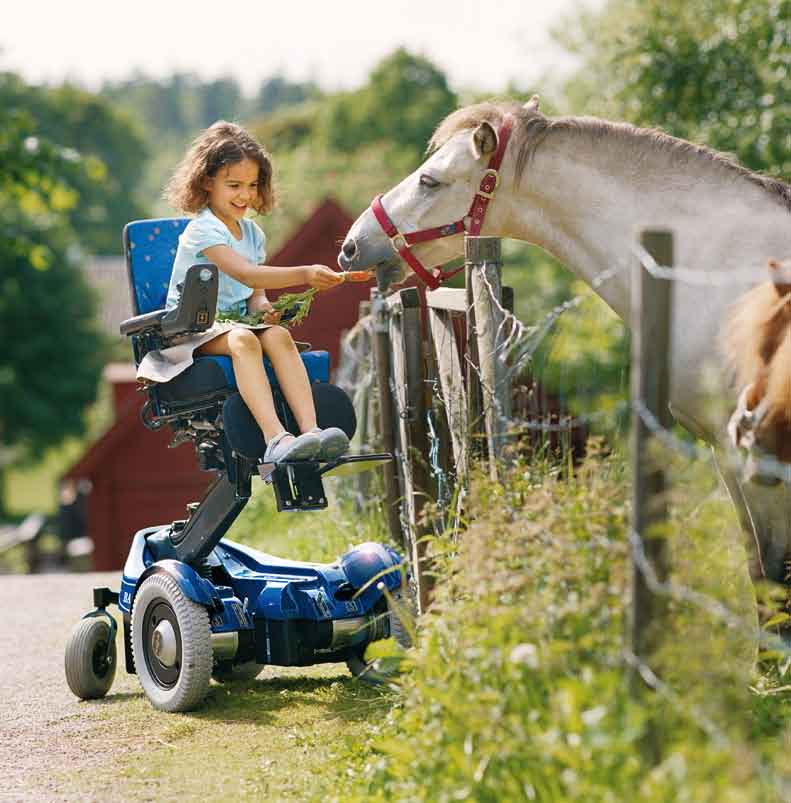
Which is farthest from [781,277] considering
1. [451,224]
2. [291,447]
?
[451,224]

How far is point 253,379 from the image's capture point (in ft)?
15.7

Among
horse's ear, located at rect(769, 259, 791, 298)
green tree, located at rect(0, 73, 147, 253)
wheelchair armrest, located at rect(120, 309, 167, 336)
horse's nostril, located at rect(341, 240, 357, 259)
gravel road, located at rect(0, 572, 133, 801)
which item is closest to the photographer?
horse's ear, located at rect(769, 259, 791, 298)

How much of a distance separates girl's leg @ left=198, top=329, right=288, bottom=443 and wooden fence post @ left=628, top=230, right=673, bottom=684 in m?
2.08

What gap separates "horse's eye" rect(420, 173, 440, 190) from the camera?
5.23 m

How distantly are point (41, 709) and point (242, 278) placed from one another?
73.9 inches

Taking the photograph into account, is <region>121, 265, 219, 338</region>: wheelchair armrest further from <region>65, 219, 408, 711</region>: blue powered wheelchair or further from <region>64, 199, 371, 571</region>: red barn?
<region>64, 199, 371, 571</region>: red barn

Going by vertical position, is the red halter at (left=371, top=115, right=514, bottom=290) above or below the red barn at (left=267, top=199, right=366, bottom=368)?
above

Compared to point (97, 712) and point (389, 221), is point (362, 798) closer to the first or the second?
point (97, 712)

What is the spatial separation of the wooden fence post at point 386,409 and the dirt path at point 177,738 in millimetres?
995

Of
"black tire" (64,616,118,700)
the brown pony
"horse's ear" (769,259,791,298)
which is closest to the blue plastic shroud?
"black tire" (64,616,118,700)

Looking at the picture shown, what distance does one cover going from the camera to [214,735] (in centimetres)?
470

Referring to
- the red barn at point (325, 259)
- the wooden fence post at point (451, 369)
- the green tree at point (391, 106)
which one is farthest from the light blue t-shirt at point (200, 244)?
the green tree at point (391, 106)

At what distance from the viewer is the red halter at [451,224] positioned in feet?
16.9

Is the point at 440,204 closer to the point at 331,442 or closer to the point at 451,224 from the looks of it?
the point at 451,224
